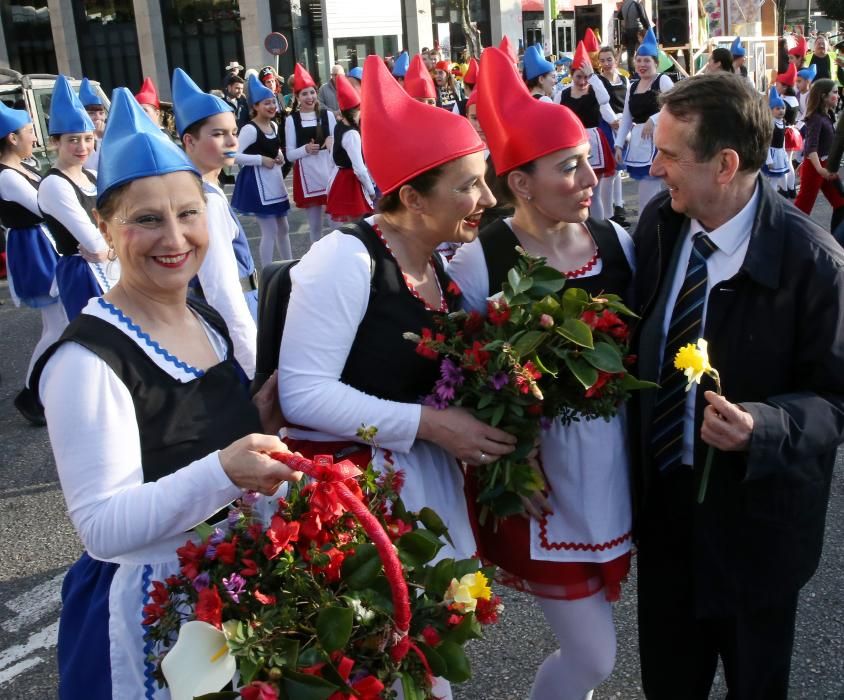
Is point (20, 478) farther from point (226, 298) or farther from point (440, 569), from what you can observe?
point (440, 569)

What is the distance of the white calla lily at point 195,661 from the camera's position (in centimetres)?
132

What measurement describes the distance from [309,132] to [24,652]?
6995 millimetres

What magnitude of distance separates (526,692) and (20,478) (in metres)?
3.15

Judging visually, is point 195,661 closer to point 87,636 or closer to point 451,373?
point 87,636

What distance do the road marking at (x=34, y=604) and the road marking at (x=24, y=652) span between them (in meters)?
0.11

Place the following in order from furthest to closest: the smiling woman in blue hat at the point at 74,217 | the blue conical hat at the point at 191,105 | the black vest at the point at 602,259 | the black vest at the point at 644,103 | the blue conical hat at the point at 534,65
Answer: the blue conical hat at the point at 534,65 < the black vest at the point at 644,103 < the smiling woman in blue hat at the point at 74,217 < the blue conical hat at the point at 191,105 < the black vest at the point at 602,259

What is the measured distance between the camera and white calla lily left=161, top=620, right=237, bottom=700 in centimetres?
132

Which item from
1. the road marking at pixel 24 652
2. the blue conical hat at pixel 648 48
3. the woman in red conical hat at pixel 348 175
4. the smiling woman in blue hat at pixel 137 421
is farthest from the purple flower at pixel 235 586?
the blue conical hat at pixel 648 48

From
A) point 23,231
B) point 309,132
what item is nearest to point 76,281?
point 23,231

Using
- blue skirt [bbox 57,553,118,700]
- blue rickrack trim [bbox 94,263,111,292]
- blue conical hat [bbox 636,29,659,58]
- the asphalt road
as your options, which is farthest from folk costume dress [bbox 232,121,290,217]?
blue skirt [bbox 57,553,118,700]

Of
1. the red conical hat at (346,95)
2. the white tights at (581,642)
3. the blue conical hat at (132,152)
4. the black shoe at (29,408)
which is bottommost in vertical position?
the black shoe at (29,408)

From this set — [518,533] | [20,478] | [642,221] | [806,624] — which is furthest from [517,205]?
[20,478]

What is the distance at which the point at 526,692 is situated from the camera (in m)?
2.91

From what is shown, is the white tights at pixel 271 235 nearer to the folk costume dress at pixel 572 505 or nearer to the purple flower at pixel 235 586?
the folk costume dress at pixel 572 505
